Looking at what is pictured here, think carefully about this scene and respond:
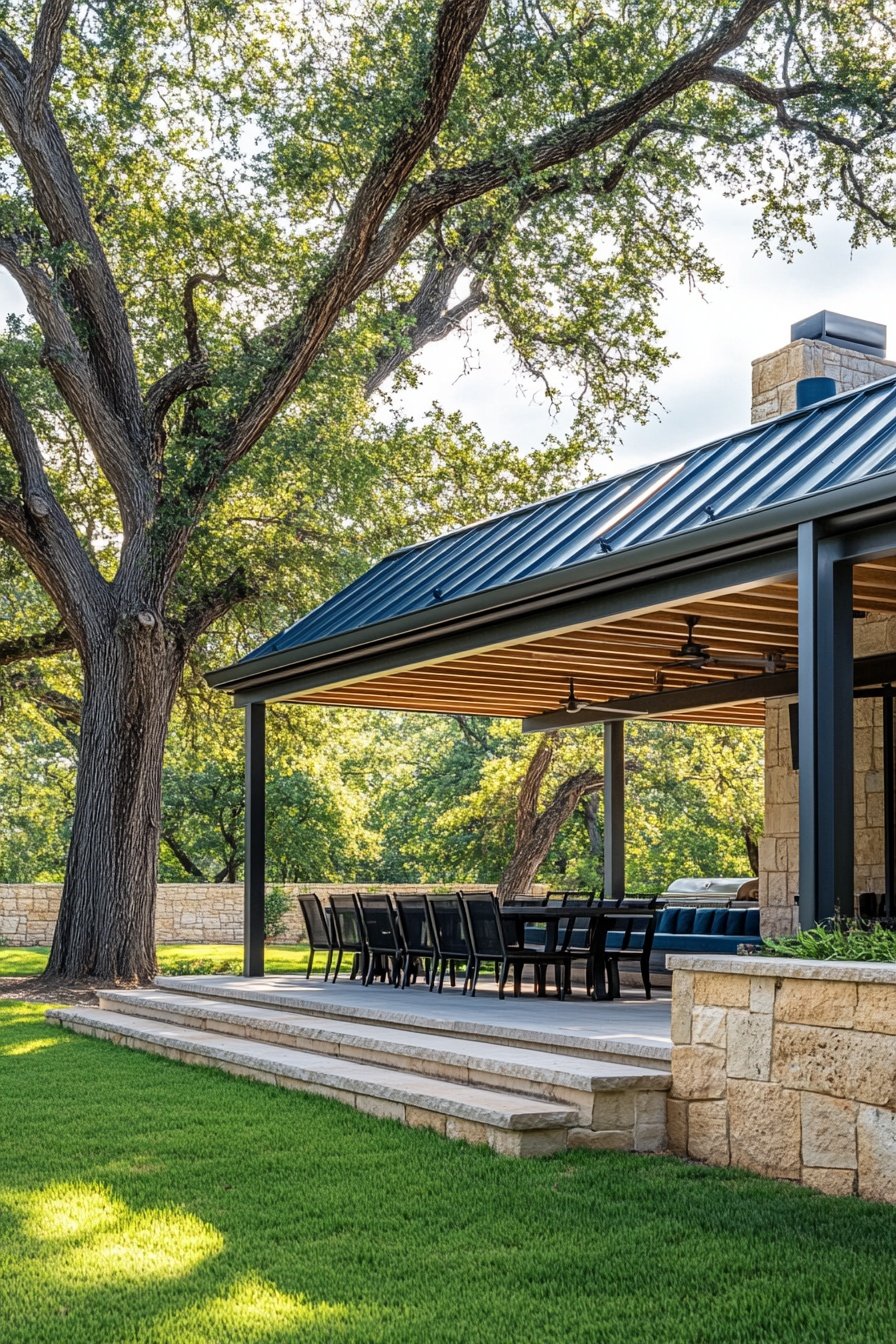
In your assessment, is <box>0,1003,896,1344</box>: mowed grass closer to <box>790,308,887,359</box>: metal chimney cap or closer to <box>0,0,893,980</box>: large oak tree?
<box>0,0,893,980</box>: large oak tree

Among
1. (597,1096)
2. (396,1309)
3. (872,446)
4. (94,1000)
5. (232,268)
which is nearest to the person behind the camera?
(396,1309)

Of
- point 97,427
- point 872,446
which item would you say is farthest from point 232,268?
point 872,446

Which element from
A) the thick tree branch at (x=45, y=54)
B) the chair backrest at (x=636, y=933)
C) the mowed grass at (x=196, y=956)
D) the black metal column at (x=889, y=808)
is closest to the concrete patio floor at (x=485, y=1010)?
the chair backrest at (x=636, y=933)

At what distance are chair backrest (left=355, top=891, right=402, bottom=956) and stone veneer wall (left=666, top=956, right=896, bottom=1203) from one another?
18.3ft

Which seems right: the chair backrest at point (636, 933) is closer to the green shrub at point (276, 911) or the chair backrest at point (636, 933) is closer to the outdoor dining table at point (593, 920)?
the outdoor dining table at point (593, 920)

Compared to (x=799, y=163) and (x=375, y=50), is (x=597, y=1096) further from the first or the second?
(x=799, y=163)

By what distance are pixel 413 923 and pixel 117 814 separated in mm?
5355

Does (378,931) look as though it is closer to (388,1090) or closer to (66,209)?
(388,1090)

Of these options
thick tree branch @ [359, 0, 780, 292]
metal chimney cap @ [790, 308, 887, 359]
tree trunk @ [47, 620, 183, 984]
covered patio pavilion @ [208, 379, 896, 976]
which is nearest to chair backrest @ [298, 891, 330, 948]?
covered patio pavilion @ [208, 379, 896, 976]

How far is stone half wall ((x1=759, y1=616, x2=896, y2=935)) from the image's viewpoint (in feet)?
37.2

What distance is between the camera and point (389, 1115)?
24.4 feet

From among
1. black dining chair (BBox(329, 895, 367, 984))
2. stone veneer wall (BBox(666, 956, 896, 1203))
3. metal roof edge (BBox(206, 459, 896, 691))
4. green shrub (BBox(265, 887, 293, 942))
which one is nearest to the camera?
stone veneer wall (BBox(666, 956, 896, 1203))

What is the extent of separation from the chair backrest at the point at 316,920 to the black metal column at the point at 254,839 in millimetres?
493

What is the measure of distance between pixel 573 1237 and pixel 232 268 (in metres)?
14.2
